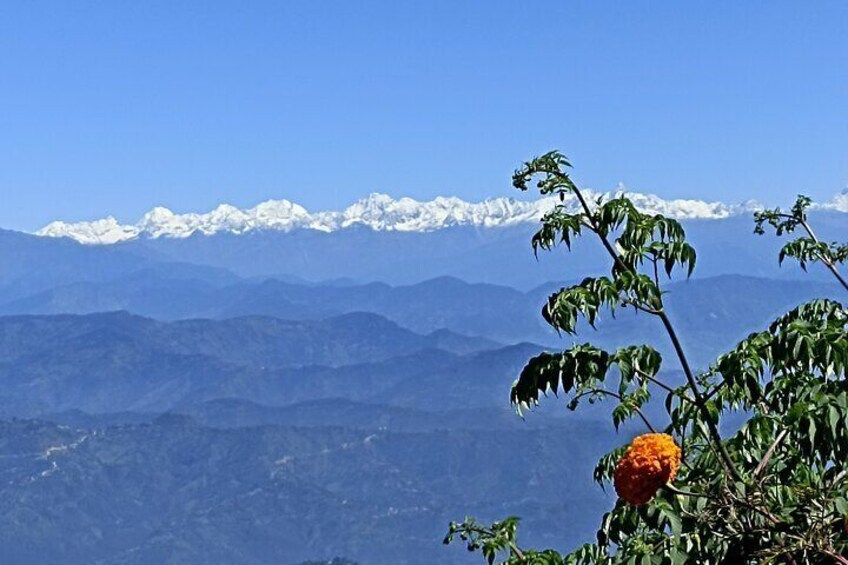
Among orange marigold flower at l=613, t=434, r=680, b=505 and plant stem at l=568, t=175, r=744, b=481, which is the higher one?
plant stem at l=568, t=175, r=744, b=481

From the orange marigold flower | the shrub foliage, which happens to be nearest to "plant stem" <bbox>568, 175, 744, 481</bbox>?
the shrub foliage

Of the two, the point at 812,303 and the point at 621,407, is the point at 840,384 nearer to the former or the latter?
the point at 621,407

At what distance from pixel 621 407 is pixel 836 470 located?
1799 mm

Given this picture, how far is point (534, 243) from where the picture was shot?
28.3 feet

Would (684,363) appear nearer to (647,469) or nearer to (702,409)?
(702,409)

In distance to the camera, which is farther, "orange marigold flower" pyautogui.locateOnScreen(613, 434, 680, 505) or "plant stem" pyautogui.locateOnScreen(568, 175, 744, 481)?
"plant stem" pyautogui.locateOnScreen(568, 175, 744, 481)

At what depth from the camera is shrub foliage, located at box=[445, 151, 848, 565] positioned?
7.23m

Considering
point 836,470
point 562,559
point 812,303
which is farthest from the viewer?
point 812,303

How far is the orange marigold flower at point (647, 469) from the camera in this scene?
7027mm

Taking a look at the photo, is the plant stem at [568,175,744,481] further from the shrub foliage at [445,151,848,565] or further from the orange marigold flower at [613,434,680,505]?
the orange marigold flower at [613,434,680,505]

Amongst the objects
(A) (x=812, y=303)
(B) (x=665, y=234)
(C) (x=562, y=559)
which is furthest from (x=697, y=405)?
(A) (x=812, y=303)

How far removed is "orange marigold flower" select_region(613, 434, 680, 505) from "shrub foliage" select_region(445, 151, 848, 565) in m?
0.06

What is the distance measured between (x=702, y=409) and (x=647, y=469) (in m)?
1.06

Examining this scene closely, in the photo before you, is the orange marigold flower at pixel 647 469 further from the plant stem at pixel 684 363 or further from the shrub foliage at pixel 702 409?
the plant stem at pixel 684 363
